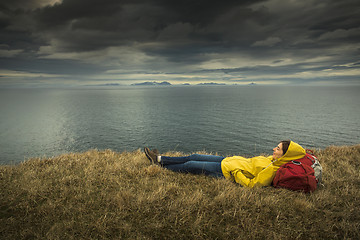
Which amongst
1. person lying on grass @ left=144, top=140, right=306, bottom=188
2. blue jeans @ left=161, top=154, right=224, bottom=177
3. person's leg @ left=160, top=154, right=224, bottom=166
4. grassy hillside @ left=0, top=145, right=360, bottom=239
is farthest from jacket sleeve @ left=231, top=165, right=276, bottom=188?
person's leg @ left=160, top=154, right=224, bottom=166

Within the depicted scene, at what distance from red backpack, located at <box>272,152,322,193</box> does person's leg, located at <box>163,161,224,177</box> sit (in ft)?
5.73

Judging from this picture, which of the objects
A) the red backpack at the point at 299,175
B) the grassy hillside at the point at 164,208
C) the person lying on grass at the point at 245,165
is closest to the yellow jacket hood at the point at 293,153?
the person lying on grass at the point at 245,165

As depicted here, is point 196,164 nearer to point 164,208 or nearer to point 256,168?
point 256,168

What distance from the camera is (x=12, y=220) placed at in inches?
155

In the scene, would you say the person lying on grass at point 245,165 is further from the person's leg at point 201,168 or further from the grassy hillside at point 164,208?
the grassy hillside at point 164,208

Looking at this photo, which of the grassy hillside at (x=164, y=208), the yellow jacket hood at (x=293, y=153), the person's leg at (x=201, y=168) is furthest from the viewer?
the person's leg at (x=201, y=168)

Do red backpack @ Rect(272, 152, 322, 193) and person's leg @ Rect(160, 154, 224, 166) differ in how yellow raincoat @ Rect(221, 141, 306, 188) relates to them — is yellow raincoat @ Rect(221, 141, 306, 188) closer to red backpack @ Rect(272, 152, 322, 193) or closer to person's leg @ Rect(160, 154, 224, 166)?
red backpack @ Rect(272, 152, 322, 193)

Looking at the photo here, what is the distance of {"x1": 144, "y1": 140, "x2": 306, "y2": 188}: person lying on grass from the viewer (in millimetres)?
5477

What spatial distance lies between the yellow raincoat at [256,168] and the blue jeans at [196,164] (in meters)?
0.33

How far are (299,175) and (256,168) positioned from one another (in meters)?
1.15

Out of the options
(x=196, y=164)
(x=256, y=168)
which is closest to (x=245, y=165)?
(x=256, y=168)

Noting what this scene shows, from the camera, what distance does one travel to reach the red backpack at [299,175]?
5109mm

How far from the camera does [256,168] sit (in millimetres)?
5824

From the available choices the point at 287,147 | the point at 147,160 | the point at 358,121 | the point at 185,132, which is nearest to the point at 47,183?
the point at 147,160
